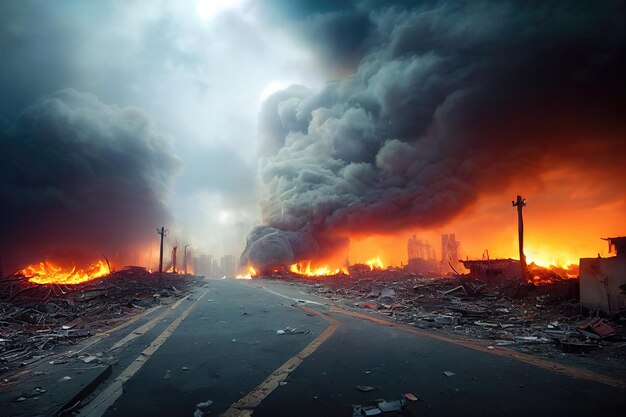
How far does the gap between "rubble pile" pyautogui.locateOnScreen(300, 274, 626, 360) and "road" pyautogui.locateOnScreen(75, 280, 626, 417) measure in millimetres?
1496

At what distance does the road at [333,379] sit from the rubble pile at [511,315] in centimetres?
150

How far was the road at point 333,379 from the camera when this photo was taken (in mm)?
3227

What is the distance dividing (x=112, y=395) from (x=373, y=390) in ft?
9.18

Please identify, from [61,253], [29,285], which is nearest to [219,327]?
[29,285]

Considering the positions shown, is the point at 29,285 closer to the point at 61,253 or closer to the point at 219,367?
the point at 219,367

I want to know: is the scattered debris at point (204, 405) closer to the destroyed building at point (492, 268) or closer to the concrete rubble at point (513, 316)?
the concrete rubble at point (513, 316)

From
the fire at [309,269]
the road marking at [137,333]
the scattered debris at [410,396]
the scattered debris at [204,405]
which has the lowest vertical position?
the fire at [309,269]

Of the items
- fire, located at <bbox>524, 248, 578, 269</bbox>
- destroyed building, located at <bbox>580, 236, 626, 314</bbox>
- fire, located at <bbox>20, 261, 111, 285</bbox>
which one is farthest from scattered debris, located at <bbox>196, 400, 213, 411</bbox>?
fire, located at <bbox>524, 248, 578, 269</bbox>

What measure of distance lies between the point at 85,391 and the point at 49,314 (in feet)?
29.0

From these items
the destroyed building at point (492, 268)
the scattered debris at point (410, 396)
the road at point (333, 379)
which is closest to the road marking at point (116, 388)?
the road at point (333, 379)

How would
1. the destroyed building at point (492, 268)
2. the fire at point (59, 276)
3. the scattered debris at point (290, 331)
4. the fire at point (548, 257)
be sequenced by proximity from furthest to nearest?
the fire at point (548, 257) < the destroyed building at point (492, 268) < the fire at point (59, 276) < the scattered debris at point (290, 331)

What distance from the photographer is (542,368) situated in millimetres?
4543

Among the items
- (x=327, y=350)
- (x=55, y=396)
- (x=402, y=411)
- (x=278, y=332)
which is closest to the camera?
(x=402, y=411)

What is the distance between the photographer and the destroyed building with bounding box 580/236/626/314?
8.92 meters
